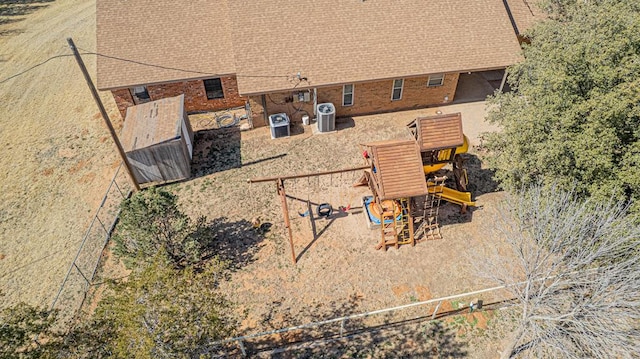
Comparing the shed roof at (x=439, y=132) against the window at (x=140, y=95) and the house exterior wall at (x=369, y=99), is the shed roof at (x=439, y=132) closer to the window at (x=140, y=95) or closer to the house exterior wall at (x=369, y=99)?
the house exterior wall at (x=369, y=99)

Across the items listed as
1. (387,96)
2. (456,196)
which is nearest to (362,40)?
(387,96)

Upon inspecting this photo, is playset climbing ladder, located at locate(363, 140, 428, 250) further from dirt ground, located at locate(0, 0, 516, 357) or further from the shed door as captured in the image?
the shed door

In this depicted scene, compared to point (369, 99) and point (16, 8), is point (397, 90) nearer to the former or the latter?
point (369, 99)

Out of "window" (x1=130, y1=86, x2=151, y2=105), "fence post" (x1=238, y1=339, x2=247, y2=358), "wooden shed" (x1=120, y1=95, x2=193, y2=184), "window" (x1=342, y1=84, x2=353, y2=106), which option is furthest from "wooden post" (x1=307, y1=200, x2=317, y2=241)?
"window" (x1=130, y1=86, x2=151, y2=105)

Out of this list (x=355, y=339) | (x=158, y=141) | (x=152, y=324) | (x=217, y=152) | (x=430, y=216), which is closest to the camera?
(x=152, y=324)

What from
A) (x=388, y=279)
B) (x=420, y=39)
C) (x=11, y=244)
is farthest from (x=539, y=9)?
(x=11, y=244)

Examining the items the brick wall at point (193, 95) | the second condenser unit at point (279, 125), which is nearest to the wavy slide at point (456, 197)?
the second condenser unit at point (279, 125)
